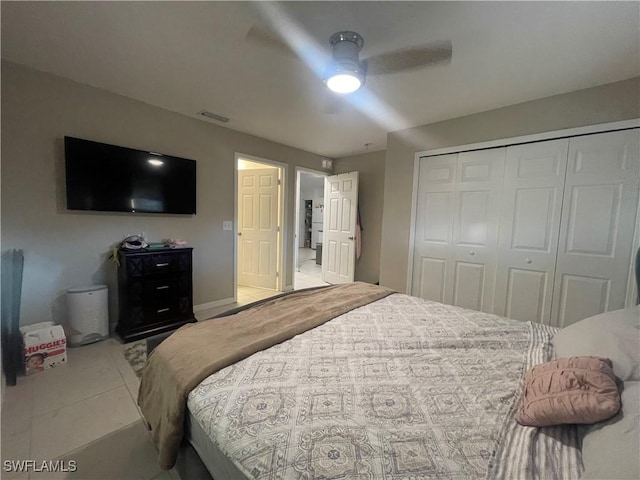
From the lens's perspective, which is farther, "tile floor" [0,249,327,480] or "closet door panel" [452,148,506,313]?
"closet door panel" [452,148,506,313]

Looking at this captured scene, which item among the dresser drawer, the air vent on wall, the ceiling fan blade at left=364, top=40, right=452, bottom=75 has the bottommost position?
the dresser drawer

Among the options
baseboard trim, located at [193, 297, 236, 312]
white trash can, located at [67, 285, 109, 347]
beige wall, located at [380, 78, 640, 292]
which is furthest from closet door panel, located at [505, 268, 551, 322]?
white trash can, located at [67, 285, 109, 347]

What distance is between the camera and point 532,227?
8.46ft

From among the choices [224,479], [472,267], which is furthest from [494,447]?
[472,267]

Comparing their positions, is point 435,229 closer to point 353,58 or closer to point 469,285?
point 469,285

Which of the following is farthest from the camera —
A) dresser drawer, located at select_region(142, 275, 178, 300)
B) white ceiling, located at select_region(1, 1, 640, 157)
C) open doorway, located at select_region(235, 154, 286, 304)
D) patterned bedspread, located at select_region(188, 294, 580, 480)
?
open doorway, located at select_region(235, 154, 286, 304)

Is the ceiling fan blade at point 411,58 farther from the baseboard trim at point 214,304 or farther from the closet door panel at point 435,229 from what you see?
the baseboard trim at point 214,304

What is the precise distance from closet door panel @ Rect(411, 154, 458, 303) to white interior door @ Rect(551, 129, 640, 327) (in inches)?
38.7

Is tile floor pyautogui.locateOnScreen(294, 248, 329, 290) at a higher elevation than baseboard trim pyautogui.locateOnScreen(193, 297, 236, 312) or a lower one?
lower

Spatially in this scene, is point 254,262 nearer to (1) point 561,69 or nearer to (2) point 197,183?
(2) point 197,183

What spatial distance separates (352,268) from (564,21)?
3.63 metres

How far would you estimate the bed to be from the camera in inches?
25.9

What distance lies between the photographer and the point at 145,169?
2.74 meters

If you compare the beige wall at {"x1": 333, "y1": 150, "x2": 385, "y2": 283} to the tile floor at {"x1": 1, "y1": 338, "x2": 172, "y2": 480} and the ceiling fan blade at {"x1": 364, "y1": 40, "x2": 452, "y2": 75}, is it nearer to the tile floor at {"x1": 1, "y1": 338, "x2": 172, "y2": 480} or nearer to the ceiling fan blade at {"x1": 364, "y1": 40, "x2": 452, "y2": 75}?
the ceiling fan blade at {"x1": 364, "y1": 40, "x2": 452, "y2": 75}
